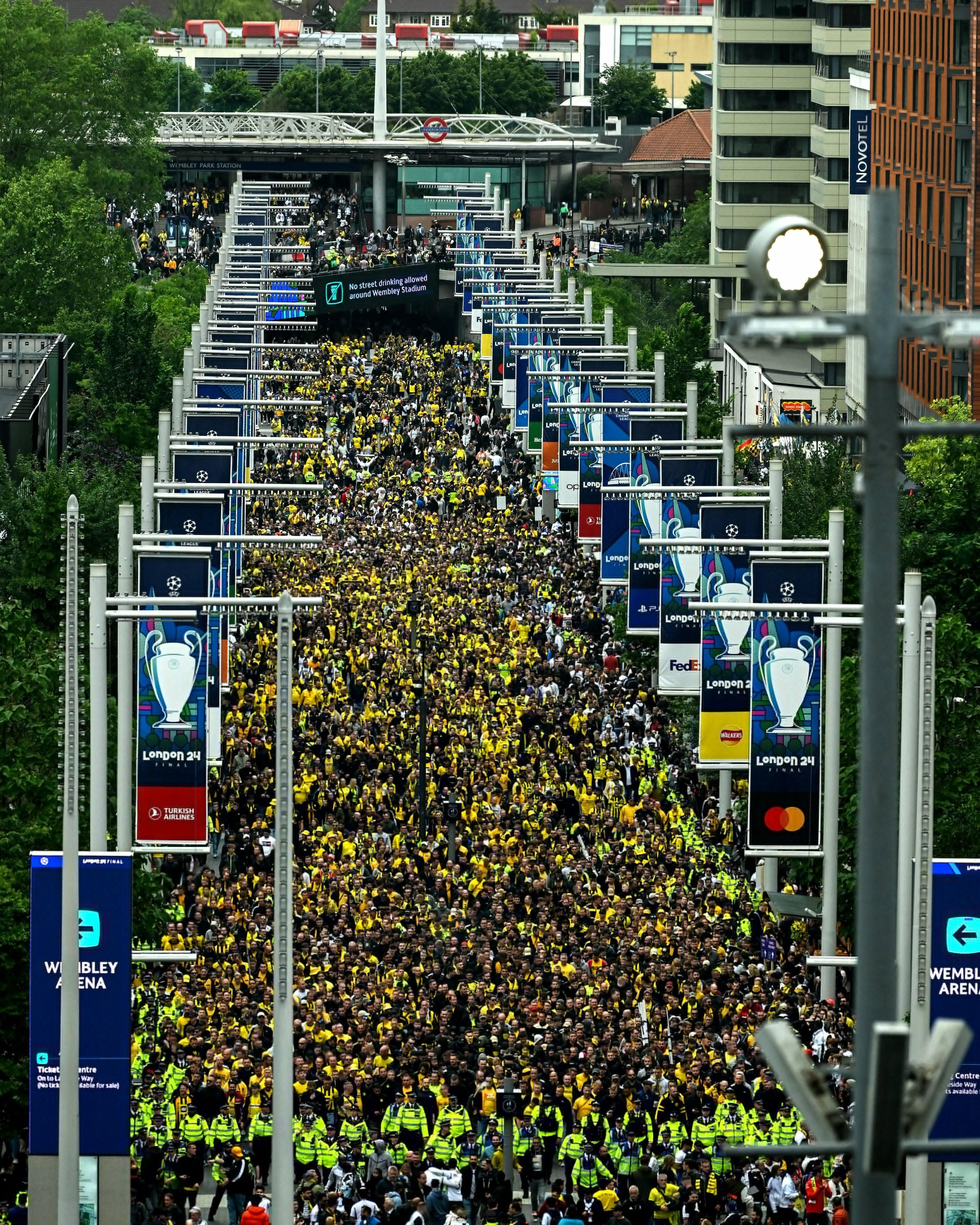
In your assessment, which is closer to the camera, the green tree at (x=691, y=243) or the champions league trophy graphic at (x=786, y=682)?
the champions league trophy graphic at (x=786, y=682)

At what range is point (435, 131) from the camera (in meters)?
176

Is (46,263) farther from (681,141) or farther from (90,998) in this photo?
(681,141)

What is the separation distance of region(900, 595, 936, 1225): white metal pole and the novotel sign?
262 ft

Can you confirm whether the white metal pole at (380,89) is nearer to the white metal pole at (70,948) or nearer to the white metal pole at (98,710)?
the white metal pole at (98,710)

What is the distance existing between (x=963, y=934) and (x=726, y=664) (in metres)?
14.2

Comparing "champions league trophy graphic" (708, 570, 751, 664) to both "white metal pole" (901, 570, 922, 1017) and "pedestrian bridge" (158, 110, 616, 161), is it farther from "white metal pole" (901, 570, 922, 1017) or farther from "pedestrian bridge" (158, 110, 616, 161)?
Result: "pedestrian bridge" (158, 110, 616, 161)

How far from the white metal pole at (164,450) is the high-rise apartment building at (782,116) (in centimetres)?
6830

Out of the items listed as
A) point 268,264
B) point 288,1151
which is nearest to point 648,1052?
point 288,1151

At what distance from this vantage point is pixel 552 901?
42.4 metres

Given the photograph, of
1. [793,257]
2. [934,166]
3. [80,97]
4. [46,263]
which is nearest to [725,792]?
[793,257]

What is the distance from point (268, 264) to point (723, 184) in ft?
107

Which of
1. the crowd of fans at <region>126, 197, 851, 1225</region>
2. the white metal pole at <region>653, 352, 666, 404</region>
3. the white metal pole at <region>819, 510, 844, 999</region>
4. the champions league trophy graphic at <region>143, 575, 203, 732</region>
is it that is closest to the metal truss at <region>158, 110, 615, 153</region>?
the crowd of fans at <region>126, 197, 851, 1225</region>

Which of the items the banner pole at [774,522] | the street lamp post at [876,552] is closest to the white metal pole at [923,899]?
the street lamp post at [876,552]

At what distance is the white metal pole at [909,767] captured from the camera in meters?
27.1
